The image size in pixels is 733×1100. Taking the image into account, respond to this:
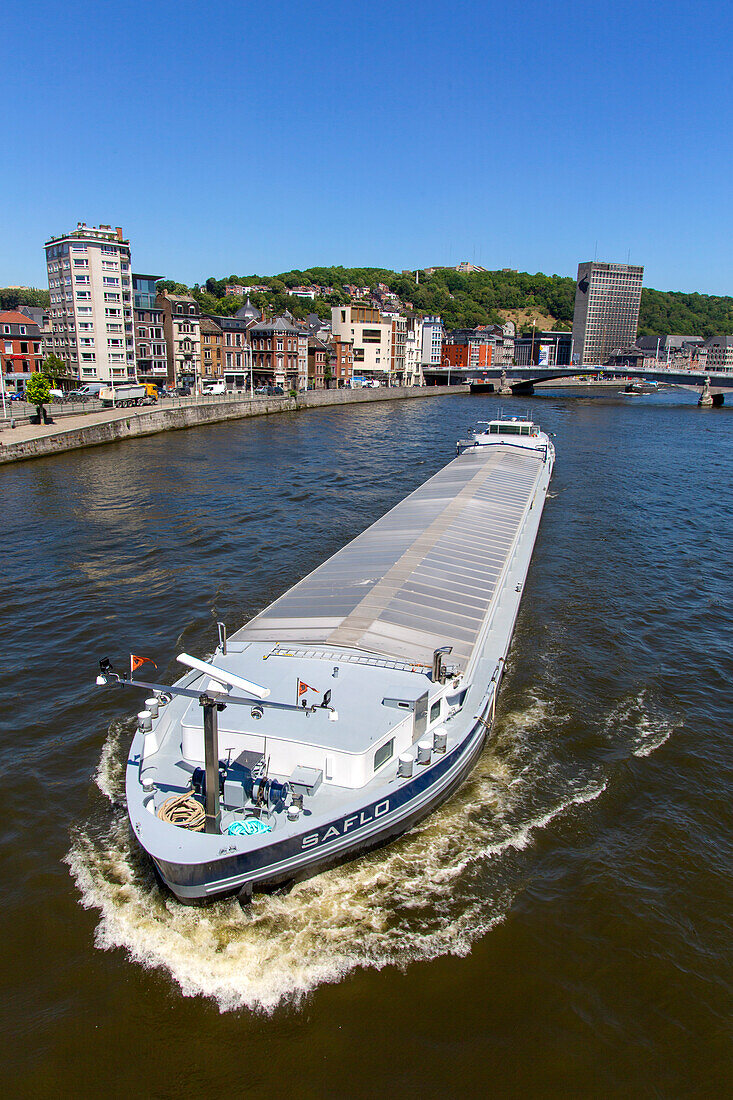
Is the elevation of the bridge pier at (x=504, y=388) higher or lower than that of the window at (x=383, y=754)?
higher

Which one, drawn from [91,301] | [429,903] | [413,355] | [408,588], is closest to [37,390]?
[91,301]

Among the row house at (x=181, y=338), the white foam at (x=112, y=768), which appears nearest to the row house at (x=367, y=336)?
the row house at (x=181, y=338)

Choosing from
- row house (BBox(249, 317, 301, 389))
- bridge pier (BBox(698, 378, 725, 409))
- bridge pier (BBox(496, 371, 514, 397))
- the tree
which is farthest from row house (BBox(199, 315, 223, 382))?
bridge pier (BBox(698, 378, 725, 409))

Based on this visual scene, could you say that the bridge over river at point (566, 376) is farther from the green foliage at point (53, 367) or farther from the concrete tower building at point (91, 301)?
the green foliage at point (53, 367)

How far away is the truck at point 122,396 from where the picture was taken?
86.8 meters

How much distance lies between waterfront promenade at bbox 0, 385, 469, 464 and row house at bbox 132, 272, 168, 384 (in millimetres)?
19670

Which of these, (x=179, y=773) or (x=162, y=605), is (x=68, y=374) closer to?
(x=162, y=605)

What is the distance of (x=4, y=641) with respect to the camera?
85.5 feet

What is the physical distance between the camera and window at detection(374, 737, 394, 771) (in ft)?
48.9

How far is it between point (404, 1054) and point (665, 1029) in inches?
185

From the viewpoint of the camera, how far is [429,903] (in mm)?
14219

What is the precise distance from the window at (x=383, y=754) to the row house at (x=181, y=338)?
110m

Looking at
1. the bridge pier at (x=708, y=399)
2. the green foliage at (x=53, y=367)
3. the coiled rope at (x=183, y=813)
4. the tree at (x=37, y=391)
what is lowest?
the coiled rope at (x=183, y=813)

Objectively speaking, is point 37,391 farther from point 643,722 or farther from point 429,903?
point 429,903
